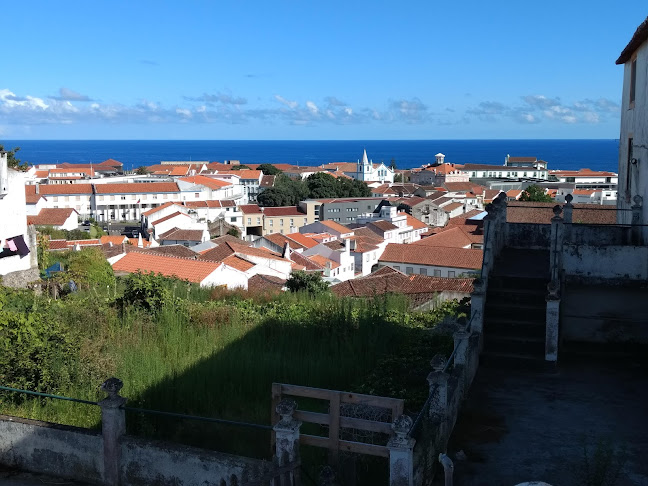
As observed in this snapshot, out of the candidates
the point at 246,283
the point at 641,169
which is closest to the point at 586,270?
the point at 641,169

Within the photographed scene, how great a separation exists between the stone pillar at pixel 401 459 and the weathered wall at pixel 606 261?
6099 mm

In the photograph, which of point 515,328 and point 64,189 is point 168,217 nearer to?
point 64,189

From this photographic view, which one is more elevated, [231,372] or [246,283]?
[231,372]

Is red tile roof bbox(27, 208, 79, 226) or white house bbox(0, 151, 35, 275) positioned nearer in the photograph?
white house bbox(0, 151, 35, 275)

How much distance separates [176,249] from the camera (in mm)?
39781

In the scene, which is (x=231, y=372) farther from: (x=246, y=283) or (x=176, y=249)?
(x=176, y=249)

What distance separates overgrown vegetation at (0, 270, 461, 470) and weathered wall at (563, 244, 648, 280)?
2438 mm

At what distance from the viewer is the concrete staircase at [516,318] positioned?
10133mm

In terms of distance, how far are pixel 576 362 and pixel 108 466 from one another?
700 cm

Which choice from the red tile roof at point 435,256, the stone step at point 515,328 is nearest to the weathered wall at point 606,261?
the stone step at point 515,328

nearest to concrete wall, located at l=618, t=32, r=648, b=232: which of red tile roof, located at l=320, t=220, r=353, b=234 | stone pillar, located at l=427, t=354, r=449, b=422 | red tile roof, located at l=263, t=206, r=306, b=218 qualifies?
stone pillar, located at l=427, t=354, r=449, b=422

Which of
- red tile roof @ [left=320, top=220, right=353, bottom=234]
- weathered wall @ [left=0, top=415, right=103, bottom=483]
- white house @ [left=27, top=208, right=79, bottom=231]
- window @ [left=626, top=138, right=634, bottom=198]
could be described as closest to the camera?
weathered wall @ [left=0, top=415, right=103, bottom=483]

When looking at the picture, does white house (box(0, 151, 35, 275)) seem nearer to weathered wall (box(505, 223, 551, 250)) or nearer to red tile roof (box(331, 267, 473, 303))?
red tile roof (box(331, 267, 473, 303))

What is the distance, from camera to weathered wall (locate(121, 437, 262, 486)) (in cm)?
682
